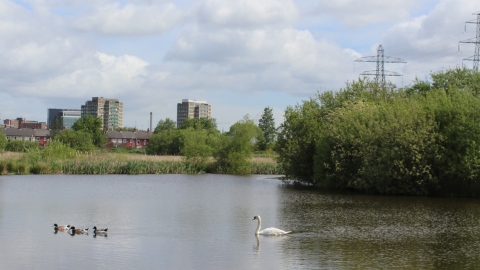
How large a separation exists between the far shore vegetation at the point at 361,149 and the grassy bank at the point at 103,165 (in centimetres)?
10

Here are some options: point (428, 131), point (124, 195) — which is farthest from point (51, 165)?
point (428, 131)

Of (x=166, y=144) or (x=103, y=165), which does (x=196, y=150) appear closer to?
(x=103, y=165)

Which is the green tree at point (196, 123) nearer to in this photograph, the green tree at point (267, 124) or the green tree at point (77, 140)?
the green tree at point (267, 124)

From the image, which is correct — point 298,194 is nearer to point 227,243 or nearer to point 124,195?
point 124,195

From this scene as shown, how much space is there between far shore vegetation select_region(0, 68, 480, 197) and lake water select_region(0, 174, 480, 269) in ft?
10.8

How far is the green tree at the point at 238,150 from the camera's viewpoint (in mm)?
75500

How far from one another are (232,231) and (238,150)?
5118cm

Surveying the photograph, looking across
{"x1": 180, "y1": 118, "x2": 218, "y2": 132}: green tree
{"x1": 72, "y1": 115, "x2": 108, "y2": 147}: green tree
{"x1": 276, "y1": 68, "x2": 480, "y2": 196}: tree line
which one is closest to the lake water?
{"x1": 276, "y1": 68, "x2": 480, "y2": 196}: tree line

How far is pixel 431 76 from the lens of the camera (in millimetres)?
66812

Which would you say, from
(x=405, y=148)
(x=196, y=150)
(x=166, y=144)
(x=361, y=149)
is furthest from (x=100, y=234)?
(x=166, y=144)

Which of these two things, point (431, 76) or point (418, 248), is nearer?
point (418, 248)

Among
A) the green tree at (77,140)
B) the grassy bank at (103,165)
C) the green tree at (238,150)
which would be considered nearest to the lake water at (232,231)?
the grassy bank at (103,165)

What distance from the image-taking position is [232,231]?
976 inches

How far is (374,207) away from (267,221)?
9.48m
